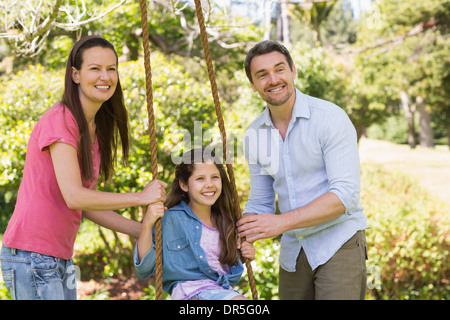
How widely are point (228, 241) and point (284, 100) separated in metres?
0.73

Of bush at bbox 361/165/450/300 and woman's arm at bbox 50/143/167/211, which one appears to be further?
bush at bbox 361/165/450/300

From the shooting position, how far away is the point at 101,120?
2234 millimetres

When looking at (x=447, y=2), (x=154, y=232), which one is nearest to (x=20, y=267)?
(x=154, y=232)

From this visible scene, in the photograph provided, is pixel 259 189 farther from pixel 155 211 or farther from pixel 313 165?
pixel 155 211

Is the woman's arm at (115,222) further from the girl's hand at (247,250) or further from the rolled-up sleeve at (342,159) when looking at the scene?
the rolled-up sleeve at (342,159)

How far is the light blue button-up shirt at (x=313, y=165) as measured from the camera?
7.31 ft

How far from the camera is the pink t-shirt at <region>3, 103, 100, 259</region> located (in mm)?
1926

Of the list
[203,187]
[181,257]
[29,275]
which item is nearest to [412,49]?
[203,187]

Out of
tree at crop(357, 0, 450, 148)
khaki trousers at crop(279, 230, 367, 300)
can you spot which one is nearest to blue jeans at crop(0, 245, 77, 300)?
khaki trousers at crop(279, 230, 367, 300)

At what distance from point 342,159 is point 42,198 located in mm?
1296

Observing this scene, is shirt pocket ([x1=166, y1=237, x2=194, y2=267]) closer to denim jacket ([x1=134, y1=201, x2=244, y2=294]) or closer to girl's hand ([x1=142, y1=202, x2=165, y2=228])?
denim jacket ([x1=134, y1=201, x2=244, y2=294])

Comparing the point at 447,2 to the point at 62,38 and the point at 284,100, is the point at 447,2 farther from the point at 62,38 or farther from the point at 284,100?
the point at 284,100

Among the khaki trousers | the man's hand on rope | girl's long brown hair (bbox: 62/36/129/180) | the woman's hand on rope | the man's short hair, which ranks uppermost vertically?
the man's short hair

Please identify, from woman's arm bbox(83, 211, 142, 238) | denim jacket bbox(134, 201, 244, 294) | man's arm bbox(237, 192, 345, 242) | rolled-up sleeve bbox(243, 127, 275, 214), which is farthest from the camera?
rolled-up sleeve bbox(243, 127, 275, 214)
